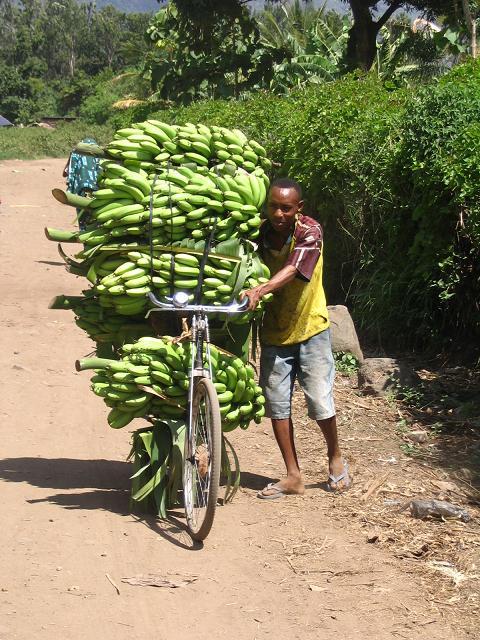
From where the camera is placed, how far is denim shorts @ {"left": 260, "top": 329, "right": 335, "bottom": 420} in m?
5.97

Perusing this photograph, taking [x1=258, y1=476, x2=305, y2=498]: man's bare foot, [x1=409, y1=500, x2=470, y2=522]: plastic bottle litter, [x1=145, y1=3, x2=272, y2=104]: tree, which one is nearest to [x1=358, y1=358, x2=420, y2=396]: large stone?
[x1=258, y1=476, x2=305, y2=498]: man's bare foot

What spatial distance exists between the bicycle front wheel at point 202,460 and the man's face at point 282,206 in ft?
3.48

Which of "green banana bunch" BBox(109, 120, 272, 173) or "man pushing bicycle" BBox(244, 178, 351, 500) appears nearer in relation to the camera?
"green banana bunch" BBox(109, 120, 272, 173)

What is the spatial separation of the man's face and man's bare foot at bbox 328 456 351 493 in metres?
1.56

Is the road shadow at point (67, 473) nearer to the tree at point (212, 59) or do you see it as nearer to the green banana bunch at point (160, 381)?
the green banana bunch at point (160, 381)

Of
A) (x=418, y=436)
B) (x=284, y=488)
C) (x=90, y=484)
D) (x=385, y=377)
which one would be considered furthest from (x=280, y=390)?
(x=385, y=377)

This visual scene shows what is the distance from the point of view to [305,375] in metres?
6.02

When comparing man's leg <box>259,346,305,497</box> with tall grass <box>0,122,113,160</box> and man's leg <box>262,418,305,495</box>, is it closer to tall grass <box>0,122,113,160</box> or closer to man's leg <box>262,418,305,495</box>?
man's leg <box>262,418,305,495</box>

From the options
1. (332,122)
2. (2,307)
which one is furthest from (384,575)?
(2,307)

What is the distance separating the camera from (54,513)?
561 centimetres

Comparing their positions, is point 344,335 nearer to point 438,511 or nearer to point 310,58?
point 438,511

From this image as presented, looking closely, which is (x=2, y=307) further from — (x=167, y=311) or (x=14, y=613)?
(x=14, y=613)

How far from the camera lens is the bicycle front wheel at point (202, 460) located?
16.3ft

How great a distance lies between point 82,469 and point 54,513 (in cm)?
100
